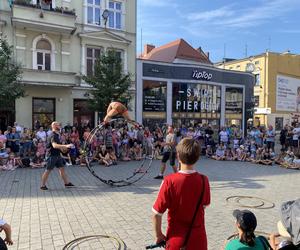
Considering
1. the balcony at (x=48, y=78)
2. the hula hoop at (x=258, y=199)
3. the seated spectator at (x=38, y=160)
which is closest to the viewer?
the hula hoop at (x=258, y=199)

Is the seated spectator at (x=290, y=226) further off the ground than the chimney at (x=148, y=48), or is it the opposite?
the chimney at (x=148, y=48)

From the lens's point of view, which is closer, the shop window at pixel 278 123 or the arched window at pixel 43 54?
the arched window at pixel 43 54

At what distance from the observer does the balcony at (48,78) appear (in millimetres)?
22359

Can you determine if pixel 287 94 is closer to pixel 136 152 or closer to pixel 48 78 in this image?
pixel 48 78

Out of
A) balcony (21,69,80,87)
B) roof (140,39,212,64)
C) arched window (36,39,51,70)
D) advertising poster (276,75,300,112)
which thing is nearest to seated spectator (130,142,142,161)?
balcony (21,69,80,87)

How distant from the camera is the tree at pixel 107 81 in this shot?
2130cm

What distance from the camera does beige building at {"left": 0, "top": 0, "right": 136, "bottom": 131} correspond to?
22672 mm

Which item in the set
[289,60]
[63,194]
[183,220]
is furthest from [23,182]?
[289,60]

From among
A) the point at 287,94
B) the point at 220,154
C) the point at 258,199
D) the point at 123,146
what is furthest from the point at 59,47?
the point at 287,94

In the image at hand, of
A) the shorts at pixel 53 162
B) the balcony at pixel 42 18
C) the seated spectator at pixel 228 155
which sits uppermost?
the balcony at pixel 42 18

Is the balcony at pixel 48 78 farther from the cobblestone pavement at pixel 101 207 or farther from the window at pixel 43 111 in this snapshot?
the cobblestone pavement at pixel 101 207

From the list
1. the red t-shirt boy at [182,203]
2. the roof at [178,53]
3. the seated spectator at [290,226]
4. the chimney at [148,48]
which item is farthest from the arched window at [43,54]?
the chimney at [148,48]

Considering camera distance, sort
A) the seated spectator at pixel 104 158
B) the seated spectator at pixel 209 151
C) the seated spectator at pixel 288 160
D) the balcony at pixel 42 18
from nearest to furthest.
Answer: the seated spectator at pixel 104 158 < the seated spectator at pixel 288 160 < the seated spectator at pixel 209 151 < the balcony at pixel 42 18

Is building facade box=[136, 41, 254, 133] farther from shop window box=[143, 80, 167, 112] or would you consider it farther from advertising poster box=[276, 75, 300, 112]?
advertising poster box=[276, 75, 300, 112]
